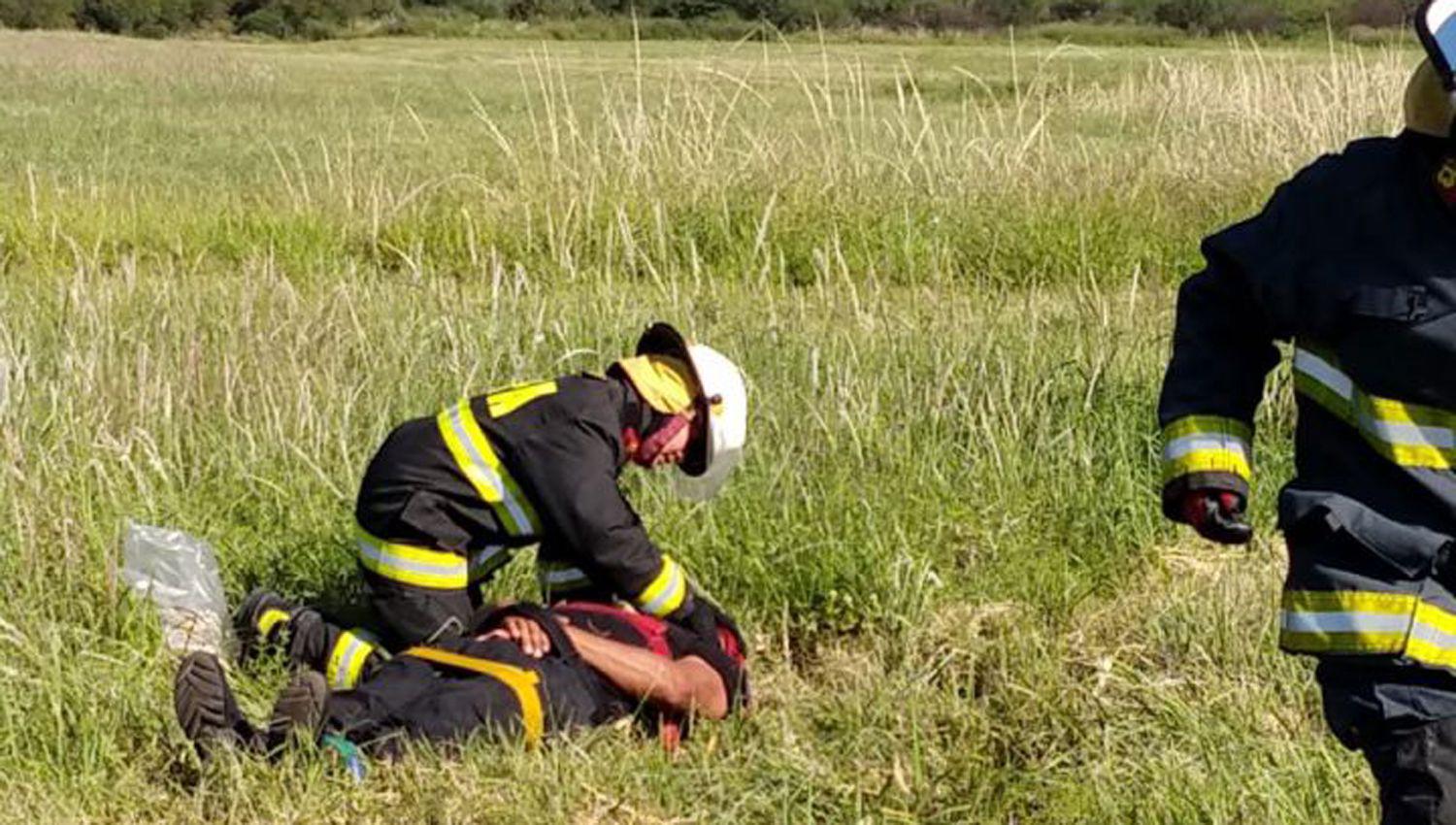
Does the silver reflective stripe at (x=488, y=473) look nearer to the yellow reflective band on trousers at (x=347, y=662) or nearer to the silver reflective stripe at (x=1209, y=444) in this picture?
the yellow reflective band on trousers at (x=347, y=662)

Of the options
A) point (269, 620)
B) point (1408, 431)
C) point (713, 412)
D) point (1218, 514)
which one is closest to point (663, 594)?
point (713, 412)

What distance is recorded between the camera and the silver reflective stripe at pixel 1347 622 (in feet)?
7.86

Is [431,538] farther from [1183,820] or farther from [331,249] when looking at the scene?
[331,249]

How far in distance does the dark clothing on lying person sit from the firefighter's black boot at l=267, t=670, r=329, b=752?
4 centimetres

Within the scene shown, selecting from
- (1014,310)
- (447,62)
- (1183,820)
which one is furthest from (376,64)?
(1183,820)

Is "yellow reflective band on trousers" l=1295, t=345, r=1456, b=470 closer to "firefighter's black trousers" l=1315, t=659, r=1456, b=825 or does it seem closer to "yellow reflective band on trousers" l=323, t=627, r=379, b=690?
"firefighter's black trousers" l=1315, t=659, r=1456, b=825

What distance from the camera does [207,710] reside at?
3447 millimetres

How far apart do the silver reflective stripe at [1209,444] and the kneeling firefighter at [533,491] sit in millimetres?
1640

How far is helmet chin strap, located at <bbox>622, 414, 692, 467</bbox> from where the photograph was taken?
13.8 feet

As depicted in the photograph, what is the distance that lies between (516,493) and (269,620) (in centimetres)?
63

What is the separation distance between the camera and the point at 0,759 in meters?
3.52

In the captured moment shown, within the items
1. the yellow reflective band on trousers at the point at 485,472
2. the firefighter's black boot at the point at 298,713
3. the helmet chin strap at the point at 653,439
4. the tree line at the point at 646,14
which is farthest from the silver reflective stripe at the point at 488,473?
the tree line at the point at 646,14

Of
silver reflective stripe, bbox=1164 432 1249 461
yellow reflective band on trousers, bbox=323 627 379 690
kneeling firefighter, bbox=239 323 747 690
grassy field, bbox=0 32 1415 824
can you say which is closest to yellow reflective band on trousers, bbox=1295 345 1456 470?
silver reflective stripe, bbox=1164 432 1249 461

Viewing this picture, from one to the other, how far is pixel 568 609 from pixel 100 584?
1.05 metres
